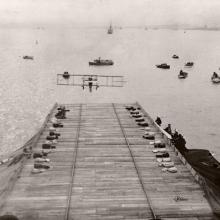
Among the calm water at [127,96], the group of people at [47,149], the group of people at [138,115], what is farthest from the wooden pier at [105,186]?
the calm water at [127,96]

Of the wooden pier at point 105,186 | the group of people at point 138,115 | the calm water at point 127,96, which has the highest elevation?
the calm water at point 127,96

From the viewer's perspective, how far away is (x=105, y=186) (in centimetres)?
3488

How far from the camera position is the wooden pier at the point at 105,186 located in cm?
3048

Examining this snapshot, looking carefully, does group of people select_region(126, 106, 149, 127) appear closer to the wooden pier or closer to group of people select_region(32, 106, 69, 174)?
the wooden pier

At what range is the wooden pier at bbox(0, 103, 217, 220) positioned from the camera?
30484 mm

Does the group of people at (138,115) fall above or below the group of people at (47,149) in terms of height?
above

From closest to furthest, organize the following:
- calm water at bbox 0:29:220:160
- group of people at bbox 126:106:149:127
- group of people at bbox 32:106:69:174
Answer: group of people at bbox 32:106:69:174
group of people at bbox 126:106:149:127
calm water at bbox 0:29:220:160

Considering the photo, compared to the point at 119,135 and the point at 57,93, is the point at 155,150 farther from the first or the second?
the point at 57,93

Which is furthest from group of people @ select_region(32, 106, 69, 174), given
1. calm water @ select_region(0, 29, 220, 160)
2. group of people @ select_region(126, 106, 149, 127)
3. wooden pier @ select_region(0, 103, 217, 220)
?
calm water @ select_region(0, 29, 220, 160)

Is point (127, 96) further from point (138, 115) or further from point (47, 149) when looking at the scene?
point (47, 149)

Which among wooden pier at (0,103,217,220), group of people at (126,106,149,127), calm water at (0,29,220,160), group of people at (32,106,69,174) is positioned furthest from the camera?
calm water at (0,29,220,160)

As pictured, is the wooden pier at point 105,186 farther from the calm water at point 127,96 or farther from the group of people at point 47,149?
the calm water at point 127,96

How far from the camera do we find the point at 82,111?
6444 centimetres

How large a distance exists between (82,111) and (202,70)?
119 meters
